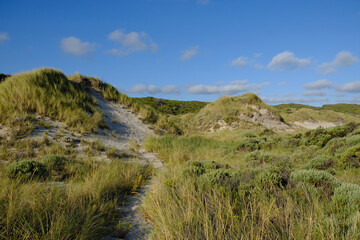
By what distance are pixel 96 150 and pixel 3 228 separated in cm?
551

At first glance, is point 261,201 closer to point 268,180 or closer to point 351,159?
point 268,180

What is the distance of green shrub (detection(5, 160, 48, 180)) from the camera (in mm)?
3966

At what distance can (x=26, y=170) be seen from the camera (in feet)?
13.7

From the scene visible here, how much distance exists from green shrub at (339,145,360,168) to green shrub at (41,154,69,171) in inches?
305

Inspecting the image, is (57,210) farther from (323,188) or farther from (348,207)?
(323,188)

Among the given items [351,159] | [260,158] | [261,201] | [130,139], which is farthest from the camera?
[130,139]

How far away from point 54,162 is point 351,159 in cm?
838

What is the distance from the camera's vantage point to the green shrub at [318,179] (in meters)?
3.61

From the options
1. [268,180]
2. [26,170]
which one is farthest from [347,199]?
[26,170]

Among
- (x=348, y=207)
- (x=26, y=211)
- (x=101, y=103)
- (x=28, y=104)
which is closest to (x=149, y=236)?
(x=26, y=211)

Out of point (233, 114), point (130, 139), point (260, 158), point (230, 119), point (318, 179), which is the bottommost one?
point (260, 158)

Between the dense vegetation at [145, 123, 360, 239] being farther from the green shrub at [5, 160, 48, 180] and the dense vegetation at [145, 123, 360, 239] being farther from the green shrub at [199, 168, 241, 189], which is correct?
the green shrub at [5, 160, 48, 180]

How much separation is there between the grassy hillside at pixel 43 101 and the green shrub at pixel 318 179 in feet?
28.2

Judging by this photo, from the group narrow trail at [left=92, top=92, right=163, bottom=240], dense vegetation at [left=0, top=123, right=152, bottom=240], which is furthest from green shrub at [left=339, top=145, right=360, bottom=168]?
dense vegetation at [left=0, top=123, right=152, bottom=240]
